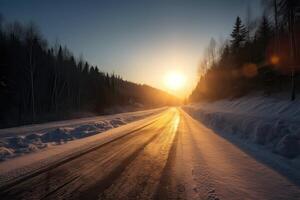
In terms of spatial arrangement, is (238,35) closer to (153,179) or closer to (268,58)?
(268,58)

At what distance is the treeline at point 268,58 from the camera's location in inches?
835

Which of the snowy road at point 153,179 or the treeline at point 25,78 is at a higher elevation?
the treeline at point 25,78

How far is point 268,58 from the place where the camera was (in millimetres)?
29719

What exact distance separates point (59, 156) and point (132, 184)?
13.4ft

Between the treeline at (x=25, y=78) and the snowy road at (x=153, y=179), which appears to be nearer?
the snowy road at (x=153, y=179)

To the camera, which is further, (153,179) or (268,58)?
(268,58)

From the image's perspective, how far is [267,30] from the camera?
→ 35938 mm

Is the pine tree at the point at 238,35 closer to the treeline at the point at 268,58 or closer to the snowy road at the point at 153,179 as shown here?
the treeline at the point at 268,58

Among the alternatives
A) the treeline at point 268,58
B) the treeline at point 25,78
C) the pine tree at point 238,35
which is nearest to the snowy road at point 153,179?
the treeline at point 268,58

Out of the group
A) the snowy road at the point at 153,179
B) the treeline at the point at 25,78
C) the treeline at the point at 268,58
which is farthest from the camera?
the treeline at the point at 25,78

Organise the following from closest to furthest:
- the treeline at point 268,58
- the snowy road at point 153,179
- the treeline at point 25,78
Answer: the snowy road at point 153,179 < the treeline at point 268,58 < the treeline at point 25,78

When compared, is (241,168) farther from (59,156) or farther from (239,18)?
(239,18)

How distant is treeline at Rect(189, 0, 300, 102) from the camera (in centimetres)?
2122

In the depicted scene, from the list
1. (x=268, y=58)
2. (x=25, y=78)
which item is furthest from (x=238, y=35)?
(x=25, y=78)
